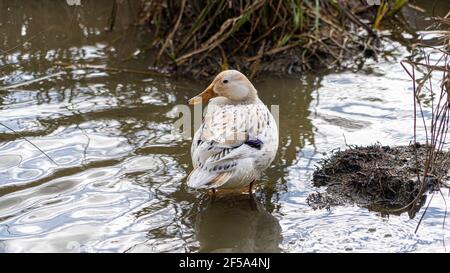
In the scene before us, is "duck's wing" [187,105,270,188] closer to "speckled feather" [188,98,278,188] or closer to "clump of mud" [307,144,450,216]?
"speckled feather" [188,98,278,188]

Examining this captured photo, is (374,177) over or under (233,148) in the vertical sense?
under

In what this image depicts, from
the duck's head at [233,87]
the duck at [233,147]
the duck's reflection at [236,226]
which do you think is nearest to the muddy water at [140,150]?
the duck's reflection at [236,226]

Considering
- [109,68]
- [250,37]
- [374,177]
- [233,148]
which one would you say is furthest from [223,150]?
[109,68]

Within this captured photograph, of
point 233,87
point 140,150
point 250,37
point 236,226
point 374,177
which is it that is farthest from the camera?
point 250,37

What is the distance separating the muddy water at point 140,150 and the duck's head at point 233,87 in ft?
1.86

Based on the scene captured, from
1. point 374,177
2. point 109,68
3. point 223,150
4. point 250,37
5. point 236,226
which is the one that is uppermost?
point 250,37

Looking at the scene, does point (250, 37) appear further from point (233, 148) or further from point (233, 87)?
point (233, 148)

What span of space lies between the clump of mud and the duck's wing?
1.90 ft

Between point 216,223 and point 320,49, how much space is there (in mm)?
3124

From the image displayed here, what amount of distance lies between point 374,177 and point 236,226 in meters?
1.03

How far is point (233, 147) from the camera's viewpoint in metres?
5.32

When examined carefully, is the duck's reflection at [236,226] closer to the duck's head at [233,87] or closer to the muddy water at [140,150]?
the muddy water at [140,150]
